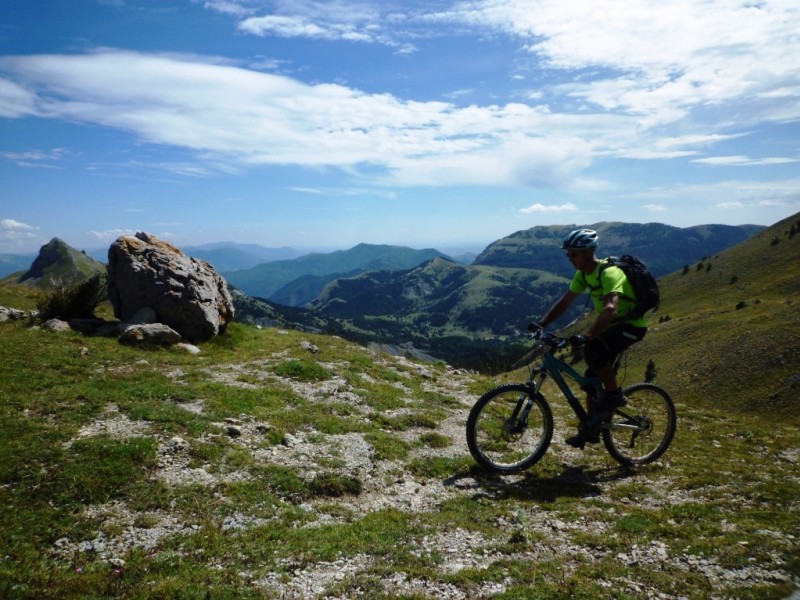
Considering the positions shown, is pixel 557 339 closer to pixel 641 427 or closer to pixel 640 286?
pixel 640 286

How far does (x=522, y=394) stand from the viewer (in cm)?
1054

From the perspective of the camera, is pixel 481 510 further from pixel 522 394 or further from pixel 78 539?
pixel 78 539

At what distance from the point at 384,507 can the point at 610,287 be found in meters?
6.80

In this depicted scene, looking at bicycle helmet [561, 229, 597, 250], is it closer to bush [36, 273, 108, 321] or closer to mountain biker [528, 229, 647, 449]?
mountain biker [528, 229, 647, 449]

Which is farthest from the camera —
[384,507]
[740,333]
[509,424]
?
[740,333]

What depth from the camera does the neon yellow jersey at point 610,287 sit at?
31.9 feet

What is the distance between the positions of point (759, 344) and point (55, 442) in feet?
267

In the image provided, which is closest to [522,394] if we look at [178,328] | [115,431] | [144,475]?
[144,475]

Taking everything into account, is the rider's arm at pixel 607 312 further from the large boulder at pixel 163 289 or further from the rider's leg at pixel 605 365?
the large boulder at pixel 163 289

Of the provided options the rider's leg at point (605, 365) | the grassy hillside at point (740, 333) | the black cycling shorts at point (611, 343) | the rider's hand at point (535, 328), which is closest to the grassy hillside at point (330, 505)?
the rider's leg at point (605, 365)

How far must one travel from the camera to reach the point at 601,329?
9680 mm

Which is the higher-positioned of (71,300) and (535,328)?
(535,328)

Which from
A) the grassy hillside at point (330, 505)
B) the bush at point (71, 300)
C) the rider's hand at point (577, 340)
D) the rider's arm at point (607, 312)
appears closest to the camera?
the grassy hillside at point (330, 505)

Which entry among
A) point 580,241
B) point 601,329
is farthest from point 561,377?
point 580,241
